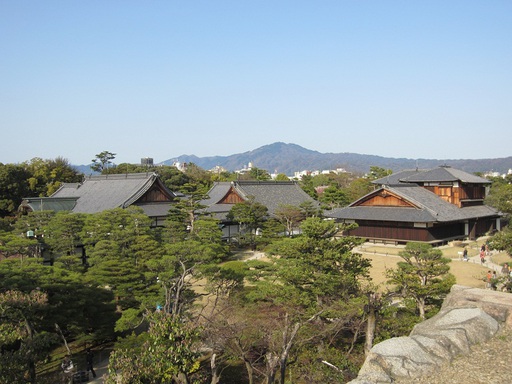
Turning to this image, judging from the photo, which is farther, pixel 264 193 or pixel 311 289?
pixel 264 193

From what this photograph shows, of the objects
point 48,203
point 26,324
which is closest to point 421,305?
point 26,324

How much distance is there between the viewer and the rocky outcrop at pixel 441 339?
18.7 feet

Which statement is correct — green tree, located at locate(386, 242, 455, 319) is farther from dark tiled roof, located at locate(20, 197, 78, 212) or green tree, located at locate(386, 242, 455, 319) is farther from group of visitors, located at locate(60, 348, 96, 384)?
dark tiled roof, located at locate(20, 197, 78, 212)

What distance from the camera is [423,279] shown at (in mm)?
14000

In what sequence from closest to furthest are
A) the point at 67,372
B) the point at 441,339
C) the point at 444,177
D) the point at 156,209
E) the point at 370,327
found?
the point at 441,339
the point at 370,327
the point at 67,372
the point at 156,209
the point at 444,177

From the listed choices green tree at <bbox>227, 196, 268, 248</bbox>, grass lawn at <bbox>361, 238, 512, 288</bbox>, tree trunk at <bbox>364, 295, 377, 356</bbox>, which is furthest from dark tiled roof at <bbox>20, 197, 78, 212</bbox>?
tree trunk at <bbox>364, 295, 377, 356</bbox>

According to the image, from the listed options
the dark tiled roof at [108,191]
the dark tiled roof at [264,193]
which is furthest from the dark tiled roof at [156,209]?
the dark tiled roof at [264,193]

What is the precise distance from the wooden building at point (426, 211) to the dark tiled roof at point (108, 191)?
14.9 meters

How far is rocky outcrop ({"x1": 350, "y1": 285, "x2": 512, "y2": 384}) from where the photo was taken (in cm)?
571

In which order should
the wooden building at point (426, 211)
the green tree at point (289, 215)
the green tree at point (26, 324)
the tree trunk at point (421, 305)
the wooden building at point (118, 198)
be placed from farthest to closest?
the wooden building at point (118, 198) → the wooden building at point (426, 211) → the green tree at point (289, 215) → the tree trunk at point (421, 305) → the green tree at point (26, 324)

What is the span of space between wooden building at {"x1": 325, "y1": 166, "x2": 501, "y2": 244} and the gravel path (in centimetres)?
2412

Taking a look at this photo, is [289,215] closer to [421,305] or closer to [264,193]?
[264,193]

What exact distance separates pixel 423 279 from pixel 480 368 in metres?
8.40

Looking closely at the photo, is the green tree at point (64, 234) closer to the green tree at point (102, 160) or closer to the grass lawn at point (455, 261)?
the grass lawn at point (455, 261)
